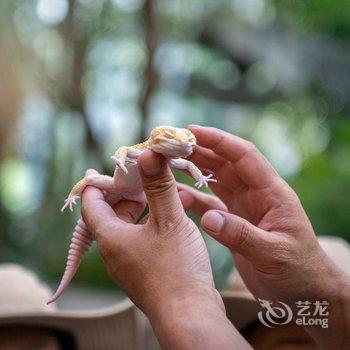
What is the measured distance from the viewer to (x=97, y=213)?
111 cm

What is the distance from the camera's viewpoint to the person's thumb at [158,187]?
0.98 meters

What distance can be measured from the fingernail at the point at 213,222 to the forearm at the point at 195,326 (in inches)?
4.8

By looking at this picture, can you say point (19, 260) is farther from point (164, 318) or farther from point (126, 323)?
point (164, 318)

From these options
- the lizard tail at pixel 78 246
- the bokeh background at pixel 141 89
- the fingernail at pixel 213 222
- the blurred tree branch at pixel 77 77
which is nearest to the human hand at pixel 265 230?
the fingernail at pixel 213 222

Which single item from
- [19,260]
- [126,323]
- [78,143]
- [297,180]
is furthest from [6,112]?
[126,323]

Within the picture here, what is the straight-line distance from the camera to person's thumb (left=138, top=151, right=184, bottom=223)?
3.23 feet

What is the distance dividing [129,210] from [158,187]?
27 centimetres

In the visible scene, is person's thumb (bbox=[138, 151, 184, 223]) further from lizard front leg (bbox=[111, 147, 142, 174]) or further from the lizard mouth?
lizard front leg (bbox=[111, 147, 142, 174])

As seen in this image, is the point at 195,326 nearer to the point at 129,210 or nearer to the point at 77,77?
Result: the point at 129,210

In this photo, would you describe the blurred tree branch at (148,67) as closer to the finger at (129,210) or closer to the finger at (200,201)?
the finger at (200,201)

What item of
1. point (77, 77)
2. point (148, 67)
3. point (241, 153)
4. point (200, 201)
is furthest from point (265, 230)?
point (77, 77)

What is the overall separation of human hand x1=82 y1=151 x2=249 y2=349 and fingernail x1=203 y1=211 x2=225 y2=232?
0.11 ft

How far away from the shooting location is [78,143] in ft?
17.5

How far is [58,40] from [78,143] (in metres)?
0.80
